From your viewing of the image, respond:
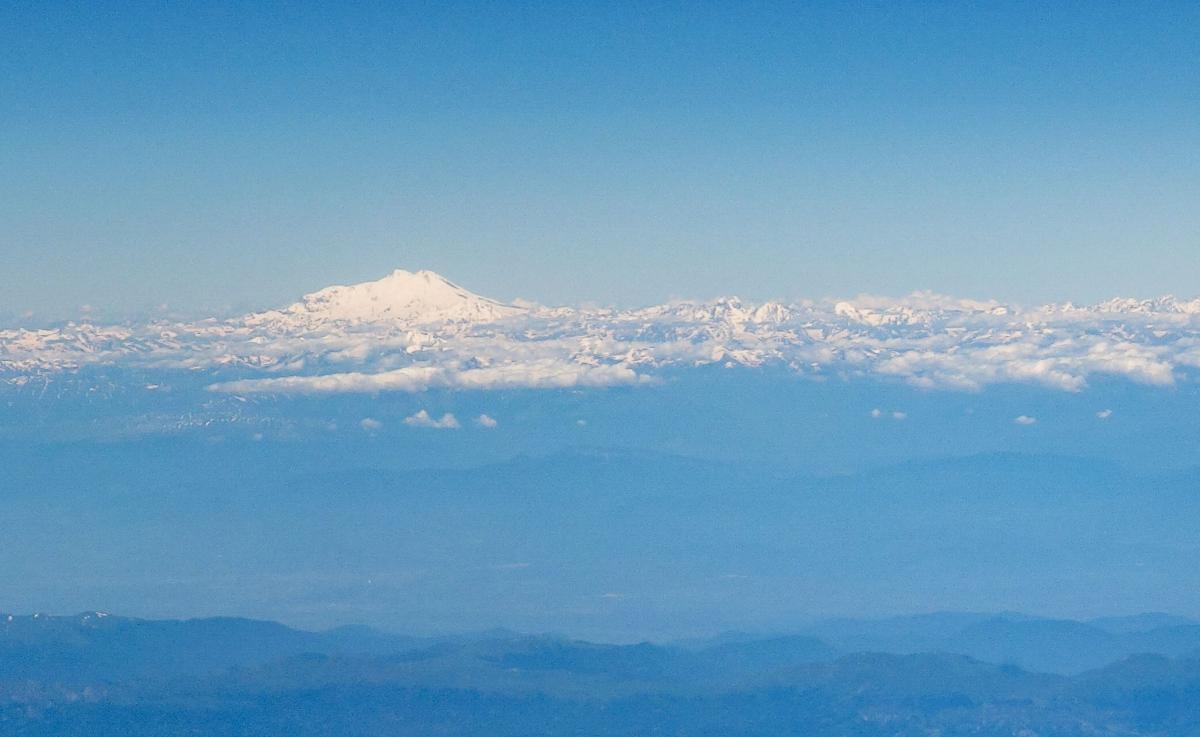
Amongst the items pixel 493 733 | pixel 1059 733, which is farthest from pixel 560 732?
pixel 1059 733

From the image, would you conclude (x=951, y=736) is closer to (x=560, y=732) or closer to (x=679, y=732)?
(x=679, y=732)

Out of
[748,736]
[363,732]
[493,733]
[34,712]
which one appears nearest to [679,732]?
[748,736]

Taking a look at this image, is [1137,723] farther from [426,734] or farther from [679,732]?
[426,734]

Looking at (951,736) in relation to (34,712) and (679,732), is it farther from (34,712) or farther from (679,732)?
(34,712)

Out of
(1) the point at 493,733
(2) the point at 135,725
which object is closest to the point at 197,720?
(2) the point at 135,725

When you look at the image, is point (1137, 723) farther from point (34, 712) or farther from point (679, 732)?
point (34, 712)

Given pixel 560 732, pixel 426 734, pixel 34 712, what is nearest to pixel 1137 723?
pixel 560 732
